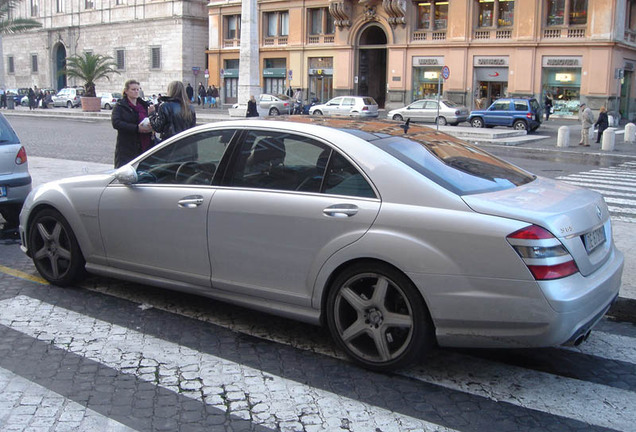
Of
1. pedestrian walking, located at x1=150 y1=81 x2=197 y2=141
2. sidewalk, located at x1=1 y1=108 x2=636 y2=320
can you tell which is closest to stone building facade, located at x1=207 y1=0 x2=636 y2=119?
sidewalk, located at x1=1 y1=108 x2=636 y2=320

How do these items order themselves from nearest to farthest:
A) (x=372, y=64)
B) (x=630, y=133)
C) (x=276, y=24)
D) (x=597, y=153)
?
(x=597, y=153) → (x=630, y=133) → (x=372, y=64) → (x=276, y=24)

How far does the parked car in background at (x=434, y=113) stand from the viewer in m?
35.2

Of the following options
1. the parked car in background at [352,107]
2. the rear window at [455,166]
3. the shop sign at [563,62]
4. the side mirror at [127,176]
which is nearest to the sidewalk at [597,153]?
the rear window at [455,166]

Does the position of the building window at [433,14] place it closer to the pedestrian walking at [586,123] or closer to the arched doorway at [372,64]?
the arched doorway at [372,64]

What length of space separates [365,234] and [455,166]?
34.2 inches

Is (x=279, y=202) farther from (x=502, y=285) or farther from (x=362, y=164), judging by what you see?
(x=502, y=285)

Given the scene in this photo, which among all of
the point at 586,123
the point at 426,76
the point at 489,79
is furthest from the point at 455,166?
the point at 426,76

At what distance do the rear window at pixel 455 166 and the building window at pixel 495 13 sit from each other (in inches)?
1583

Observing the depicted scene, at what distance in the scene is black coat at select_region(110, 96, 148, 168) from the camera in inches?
314

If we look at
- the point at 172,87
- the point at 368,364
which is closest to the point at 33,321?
the point at 368,364

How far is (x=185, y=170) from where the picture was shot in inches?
201

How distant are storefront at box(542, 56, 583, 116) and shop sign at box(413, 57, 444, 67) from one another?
6842 mm

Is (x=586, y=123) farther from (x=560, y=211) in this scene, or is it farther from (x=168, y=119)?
(x=560, y=211)

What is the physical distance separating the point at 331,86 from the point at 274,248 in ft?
155
